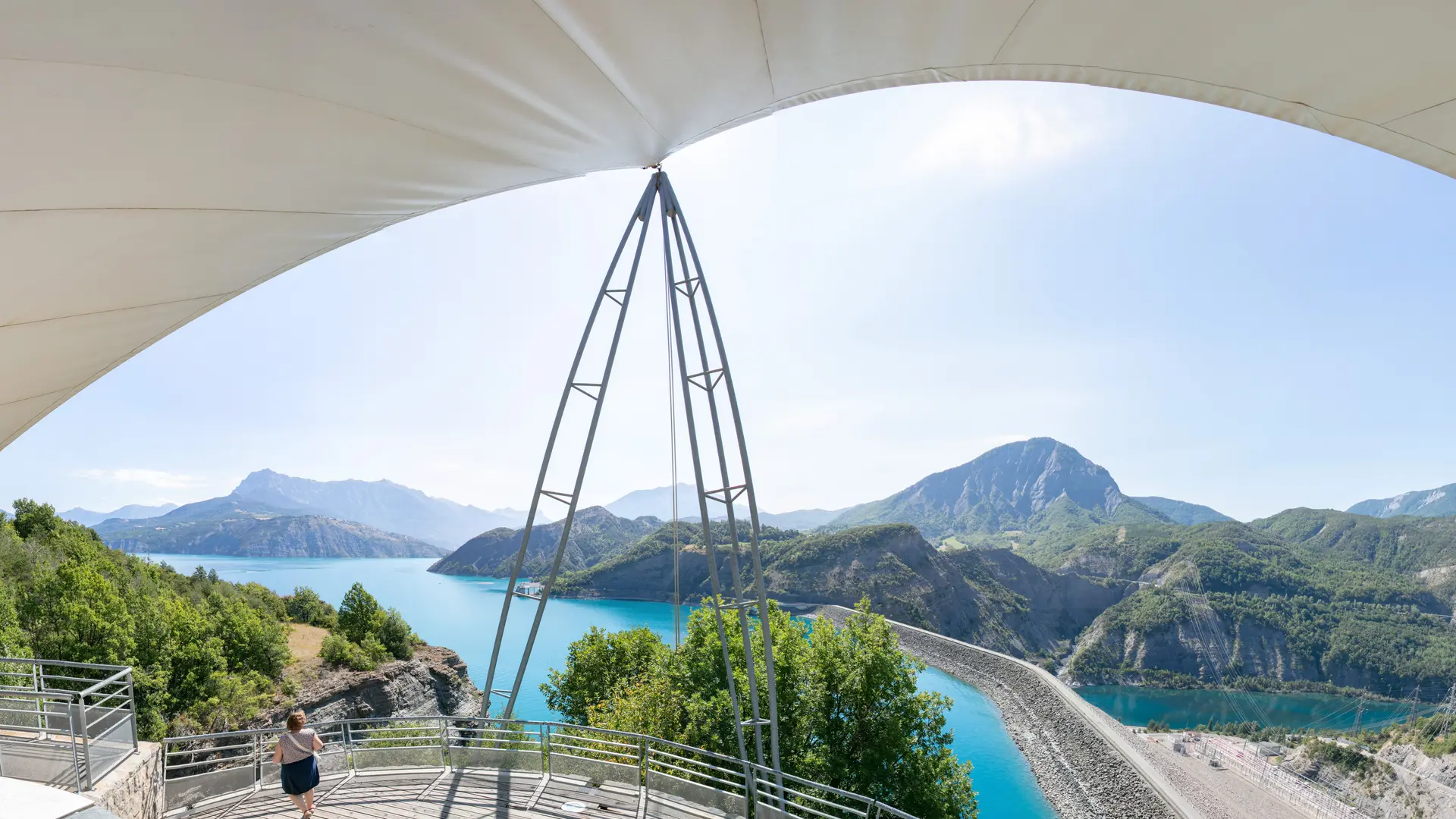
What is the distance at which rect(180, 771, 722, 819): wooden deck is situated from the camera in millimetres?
5926

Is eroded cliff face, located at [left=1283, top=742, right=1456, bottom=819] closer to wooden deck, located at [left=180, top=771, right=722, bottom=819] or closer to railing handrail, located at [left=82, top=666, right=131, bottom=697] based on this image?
wooden deck, located at [left=180, top=771, right=722, bottom=819]

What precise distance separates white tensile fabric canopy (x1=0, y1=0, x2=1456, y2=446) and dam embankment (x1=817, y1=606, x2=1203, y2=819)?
45.4 meters

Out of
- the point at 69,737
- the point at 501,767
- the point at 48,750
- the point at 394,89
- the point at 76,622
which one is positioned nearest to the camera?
the point at 394,89

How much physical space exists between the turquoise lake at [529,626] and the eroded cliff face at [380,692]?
10770 millimetres

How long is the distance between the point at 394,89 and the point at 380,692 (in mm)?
36463

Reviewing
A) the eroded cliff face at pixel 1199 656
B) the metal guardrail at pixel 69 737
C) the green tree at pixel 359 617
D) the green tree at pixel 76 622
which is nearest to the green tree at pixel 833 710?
the metal guardrail at pixel 69 737

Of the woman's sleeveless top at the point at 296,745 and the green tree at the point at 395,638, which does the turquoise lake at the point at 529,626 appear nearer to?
the green tree at the point at 395,638

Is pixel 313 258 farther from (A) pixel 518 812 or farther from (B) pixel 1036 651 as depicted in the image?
(B) pixel 1036 651

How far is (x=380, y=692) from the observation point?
33406mm

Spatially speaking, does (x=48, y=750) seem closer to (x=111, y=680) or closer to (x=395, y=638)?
(x=111, y=680)

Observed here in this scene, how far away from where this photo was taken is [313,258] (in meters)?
5.52

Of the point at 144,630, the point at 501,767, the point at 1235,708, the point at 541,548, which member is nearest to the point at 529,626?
the point at 144,630

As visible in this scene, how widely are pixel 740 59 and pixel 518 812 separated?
6.07 m

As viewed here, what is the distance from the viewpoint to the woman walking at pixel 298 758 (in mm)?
5191
